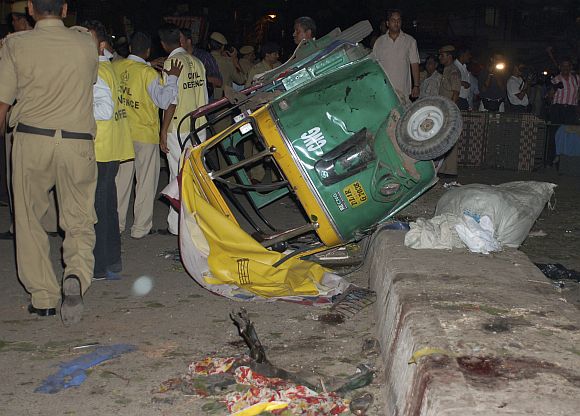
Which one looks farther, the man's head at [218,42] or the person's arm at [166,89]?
the man's head at [218,42]

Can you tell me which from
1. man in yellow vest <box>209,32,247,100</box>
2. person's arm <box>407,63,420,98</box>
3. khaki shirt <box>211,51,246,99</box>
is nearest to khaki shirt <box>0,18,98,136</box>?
person's arm <box>407,63,420,98</box>

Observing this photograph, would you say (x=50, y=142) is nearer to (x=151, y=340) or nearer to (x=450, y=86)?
(x=151, y=340)

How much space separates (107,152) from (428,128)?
8.19 feet

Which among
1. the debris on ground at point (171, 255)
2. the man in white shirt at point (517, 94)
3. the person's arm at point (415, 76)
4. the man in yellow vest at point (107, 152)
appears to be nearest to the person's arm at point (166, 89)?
the man in yellow vest at point (107, 152)

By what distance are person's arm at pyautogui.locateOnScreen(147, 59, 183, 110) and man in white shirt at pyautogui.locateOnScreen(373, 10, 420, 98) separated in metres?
3.35

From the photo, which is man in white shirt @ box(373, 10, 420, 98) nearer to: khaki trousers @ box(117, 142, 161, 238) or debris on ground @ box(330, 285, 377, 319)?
khaki trousers @ box(117, 142, 161, 238)

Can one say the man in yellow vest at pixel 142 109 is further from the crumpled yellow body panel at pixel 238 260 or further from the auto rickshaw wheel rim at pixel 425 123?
the auto rickshaw wheel rim at pixel 425 123

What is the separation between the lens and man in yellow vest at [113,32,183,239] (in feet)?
23.3

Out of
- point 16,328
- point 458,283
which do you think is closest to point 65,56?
point 16,328

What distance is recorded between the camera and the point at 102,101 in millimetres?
6008

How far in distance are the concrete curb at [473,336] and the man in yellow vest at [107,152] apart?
2204 mm

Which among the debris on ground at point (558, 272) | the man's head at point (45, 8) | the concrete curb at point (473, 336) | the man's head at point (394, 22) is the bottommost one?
the debris on ground at point (558, 272)

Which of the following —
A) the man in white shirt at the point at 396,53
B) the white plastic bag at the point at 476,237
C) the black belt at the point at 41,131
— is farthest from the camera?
the man in white shirt at the point at 396,53

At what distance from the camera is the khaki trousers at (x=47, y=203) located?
513 centimetres
